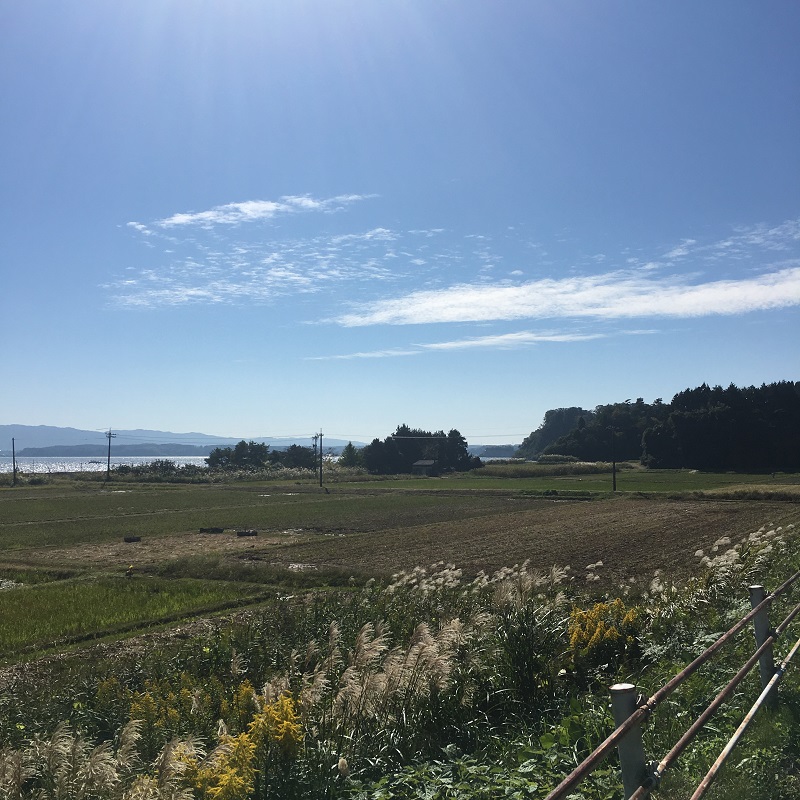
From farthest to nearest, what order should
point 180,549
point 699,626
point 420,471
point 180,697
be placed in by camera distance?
point 420,471 → point 180,549 → point 699,626 → point 180,697

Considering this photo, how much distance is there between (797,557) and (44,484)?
103m

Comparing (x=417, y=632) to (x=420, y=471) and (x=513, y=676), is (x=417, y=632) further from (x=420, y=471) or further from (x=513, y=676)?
(x=420, y=471)

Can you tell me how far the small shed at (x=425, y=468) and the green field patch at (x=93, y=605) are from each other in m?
104

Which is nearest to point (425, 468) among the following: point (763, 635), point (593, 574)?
point (593, 574)

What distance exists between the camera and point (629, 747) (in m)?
3.40

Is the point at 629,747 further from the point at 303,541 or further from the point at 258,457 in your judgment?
the point at 258,457

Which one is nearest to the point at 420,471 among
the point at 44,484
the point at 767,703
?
the point at 44,484

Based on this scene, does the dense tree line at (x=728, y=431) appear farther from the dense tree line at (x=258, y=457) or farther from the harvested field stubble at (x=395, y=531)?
the dense tree line at (x=258, y=457)

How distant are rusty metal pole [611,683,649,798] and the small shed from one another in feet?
413

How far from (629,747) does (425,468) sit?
128692mm

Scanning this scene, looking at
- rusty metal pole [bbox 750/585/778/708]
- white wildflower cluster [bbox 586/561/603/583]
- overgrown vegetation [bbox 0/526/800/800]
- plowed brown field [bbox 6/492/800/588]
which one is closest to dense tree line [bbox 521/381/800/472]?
plowed brown field [bbox 6/492/800/588]

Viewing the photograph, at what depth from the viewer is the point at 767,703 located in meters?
6.25

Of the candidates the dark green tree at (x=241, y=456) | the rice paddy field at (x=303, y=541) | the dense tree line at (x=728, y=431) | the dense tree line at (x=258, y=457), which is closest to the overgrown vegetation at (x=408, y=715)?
the rice paddy field at (x=303, y=541)

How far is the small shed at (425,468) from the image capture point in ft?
427
